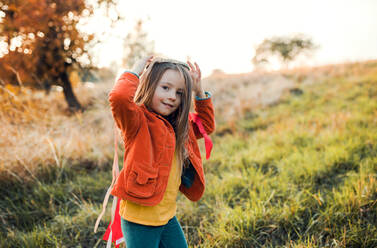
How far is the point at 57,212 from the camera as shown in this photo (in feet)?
9.12

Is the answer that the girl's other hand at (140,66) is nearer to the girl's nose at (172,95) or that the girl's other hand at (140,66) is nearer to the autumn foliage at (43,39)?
the girl's nose at (172,95)

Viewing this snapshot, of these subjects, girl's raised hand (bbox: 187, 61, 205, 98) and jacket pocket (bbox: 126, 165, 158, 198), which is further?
girl's raised hand (bbox: 187, 61, 205, 98)

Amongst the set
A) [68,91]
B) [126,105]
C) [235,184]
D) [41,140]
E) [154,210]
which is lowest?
[235,184]

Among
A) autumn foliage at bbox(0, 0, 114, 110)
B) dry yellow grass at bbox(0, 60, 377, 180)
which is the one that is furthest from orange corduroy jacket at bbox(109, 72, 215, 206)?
autumn foliage at bbox(0, 0, 114, 110)

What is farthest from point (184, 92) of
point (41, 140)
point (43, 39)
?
point (43, 39)

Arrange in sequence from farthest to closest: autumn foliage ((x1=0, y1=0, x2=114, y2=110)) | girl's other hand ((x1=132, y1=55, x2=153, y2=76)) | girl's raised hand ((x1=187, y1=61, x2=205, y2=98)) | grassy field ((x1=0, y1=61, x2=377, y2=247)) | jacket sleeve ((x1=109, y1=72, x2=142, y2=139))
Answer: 1. autumn foliage ((x1=0, y1=0, x2=114, y2=110))
2. grassy field ((x1=0, y1=61, x2=377, y2=247))
3. girl's raised hand ((x1=187, y1=61, x2=205, y2=98))
4. girl's other hand ((x1=132, y1=55, x2=153, y2=76))
5. jacket sleeve ((x1=109, y1=72, x2=142, y2=139))

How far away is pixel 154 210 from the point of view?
1.41 metres

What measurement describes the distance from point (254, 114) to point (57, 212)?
552 cm

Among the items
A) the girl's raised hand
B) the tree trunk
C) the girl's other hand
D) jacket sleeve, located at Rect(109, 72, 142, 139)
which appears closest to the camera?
jacket sleeve, located at Rect(109, 72, 142, 139)

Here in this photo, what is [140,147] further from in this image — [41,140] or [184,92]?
[41,140]

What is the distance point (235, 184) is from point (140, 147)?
2.05 m

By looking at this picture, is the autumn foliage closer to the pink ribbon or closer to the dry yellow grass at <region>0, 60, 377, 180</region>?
the dry yellow grass at <region>0, 60, 377, 180</region>

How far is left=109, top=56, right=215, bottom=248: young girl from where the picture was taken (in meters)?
1.33

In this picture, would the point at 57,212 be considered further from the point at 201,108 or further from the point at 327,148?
the point at 327,148
